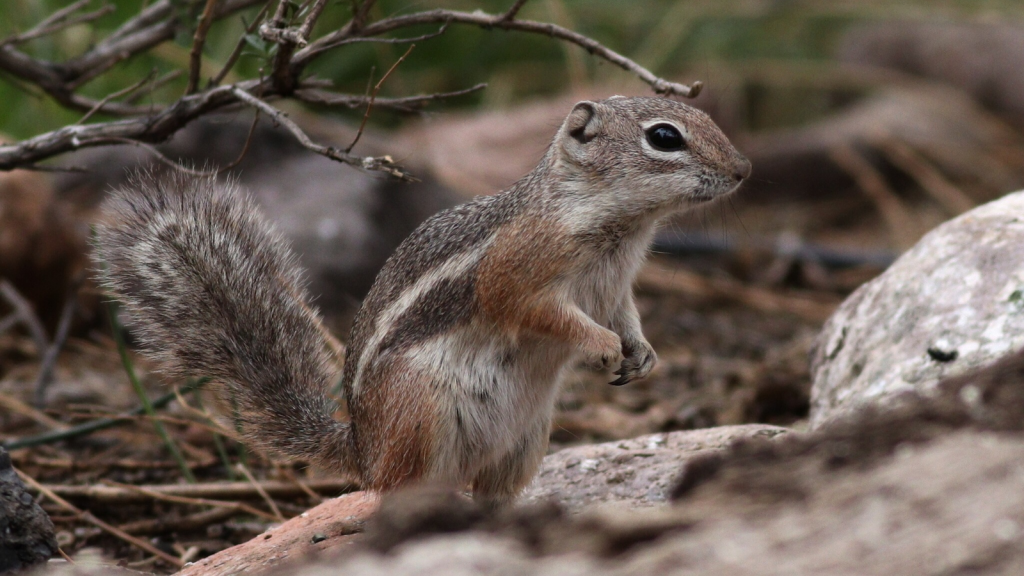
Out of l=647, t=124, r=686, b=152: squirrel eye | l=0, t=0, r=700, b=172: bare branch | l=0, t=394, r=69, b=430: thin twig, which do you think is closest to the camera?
l=0, t=0, r=700, b=172: bare branch

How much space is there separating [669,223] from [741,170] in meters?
0.52

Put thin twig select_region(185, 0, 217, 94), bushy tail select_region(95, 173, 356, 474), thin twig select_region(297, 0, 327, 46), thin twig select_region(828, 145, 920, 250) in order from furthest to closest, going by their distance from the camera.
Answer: thin twig select_region(828, 145, 920, 250) → bushy tail select_region(95, 173, 356, 474) → thin twig select_region(185, 0, 217, 94) → thin twig select_region(297, 0, 327, 46)

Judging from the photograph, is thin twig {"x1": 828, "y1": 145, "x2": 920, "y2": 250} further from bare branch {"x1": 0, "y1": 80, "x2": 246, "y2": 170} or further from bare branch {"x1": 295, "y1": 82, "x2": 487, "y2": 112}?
bare branch {"x1": 0, "y1": 80, "x2": 246, "y2": 170}

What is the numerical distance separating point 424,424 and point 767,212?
7637 millimetres

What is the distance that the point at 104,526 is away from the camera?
3818mm

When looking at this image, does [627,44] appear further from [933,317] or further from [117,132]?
[117,132]

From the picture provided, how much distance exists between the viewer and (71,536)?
391 cm

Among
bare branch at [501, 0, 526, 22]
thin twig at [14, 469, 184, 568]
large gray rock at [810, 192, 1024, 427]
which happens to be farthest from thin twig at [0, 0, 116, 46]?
large gray rock at [810, 192, 1024, 427]

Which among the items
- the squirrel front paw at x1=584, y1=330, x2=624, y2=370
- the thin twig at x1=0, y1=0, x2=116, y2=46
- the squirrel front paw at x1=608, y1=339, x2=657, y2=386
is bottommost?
the squirrel front paw at x1=608, y1=339, x2=657, y2=386

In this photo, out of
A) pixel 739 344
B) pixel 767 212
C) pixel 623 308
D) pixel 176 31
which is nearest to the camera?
pixel 623 308

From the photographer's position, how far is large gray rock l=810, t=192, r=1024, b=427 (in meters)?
3.28

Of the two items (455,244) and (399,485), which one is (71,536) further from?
(455,244)

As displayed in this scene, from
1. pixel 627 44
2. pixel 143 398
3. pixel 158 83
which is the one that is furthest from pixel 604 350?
pixel 627 44

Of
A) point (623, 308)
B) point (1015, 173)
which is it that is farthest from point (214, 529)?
point (1015, 173)
